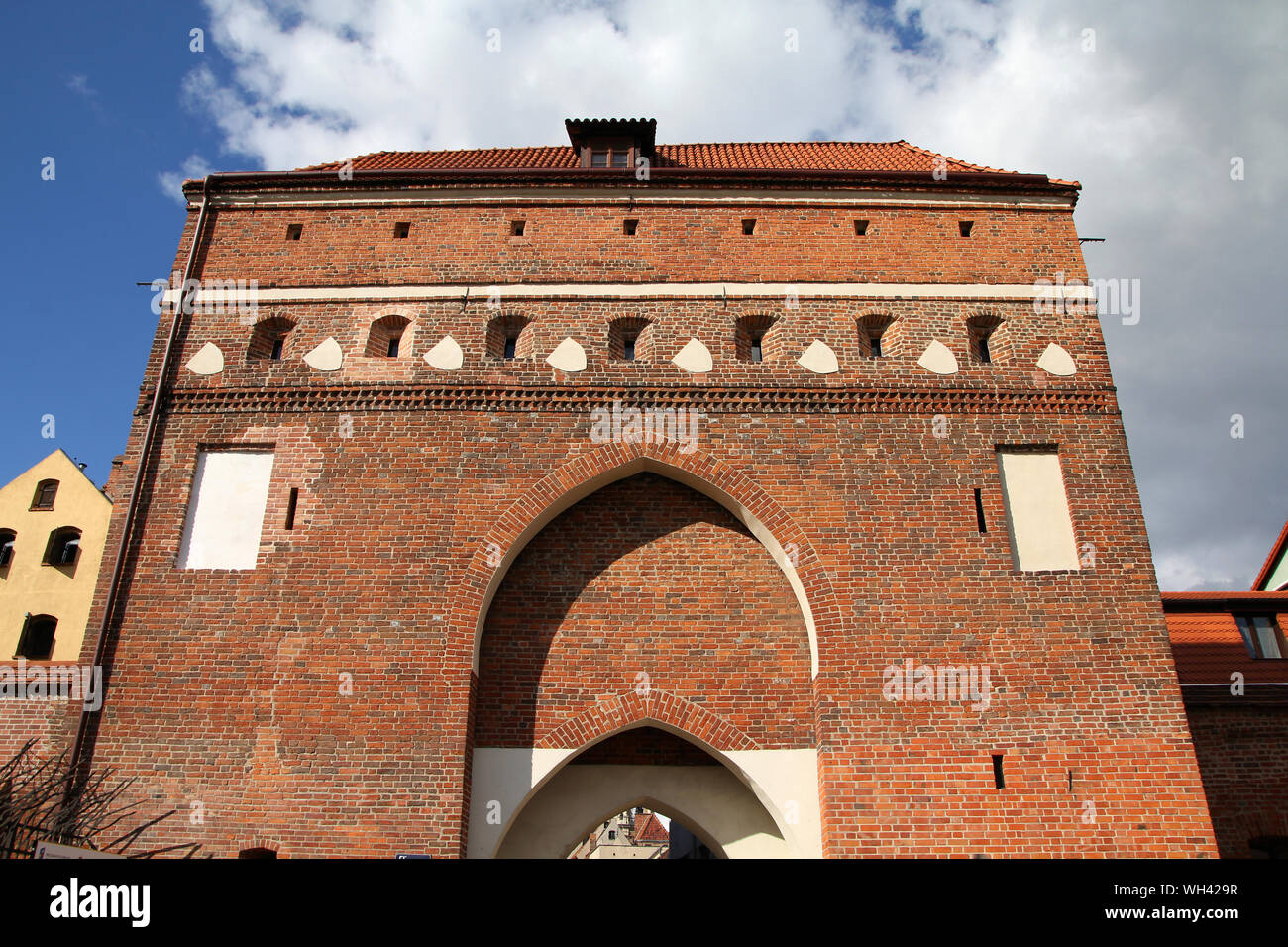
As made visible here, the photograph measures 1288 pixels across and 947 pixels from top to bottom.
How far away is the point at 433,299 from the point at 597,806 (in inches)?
240

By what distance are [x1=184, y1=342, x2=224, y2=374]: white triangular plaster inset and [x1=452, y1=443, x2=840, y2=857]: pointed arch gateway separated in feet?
13.2

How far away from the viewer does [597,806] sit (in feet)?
30.9

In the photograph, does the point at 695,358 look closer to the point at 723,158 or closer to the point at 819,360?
the point at 819,360

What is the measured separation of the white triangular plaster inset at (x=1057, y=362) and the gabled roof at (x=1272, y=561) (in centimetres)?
1009

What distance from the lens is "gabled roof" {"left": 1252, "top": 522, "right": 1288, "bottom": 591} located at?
1766 cm

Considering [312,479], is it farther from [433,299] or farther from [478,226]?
[478,226]

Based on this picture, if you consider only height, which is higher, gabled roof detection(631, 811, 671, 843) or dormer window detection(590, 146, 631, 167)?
dormer window detection(590, 146, 631, 167)

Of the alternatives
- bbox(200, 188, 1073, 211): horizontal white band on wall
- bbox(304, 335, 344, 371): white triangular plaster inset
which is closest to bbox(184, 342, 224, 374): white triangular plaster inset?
bbox(304, 335, 344, 371): white triangular plaster inset

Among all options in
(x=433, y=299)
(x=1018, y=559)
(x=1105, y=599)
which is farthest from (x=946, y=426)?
(x=433, y=299)

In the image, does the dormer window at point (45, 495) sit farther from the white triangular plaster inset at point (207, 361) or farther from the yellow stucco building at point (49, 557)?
the white triangular plaster inset at point (207, 361)

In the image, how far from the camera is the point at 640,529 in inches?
392

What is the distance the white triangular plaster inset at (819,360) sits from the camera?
1045 centimetres

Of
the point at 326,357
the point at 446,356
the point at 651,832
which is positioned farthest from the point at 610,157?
Answer: the point at 651,832

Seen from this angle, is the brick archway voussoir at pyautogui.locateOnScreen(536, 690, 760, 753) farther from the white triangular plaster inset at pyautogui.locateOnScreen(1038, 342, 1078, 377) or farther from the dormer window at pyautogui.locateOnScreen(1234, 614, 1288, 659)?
the dormer window at pyautogui.locateOnScreen(1234, 614, 1288, 659)
